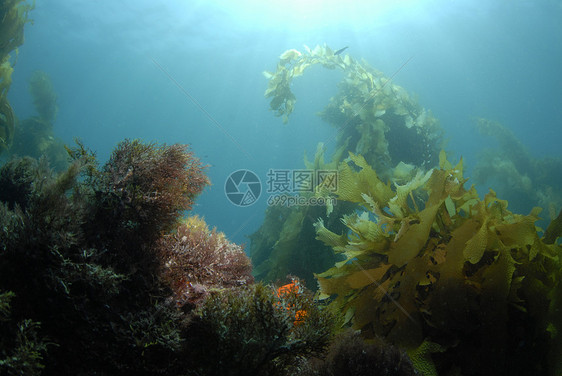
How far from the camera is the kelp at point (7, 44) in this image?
18.2ft

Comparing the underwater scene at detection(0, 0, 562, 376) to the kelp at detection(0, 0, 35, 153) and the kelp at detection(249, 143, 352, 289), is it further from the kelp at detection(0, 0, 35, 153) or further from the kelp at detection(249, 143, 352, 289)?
the kelp at detection(0, 0, 35, 153)

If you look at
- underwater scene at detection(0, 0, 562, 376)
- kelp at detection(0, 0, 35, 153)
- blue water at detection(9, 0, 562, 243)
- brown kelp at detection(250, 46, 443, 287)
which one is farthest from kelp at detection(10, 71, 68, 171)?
underwater scene at detection(0, 0, 562, 376)

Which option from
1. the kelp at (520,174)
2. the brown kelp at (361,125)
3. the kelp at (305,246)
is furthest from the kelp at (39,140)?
the kelp at (520,174)

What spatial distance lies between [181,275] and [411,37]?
32.6m

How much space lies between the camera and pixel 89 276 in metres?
1.42

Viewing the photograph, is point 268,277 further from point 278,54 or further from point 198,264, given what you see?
point 278,54

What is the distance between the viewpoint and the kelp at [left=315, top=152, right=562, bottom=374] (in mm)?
1479

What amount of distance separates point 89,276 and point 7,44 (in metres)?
7.24

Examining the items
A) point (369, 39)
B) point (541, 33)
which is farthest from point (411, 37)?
point (541, 33)

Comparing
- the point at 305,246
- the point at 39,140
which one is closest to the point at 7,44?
the point at 39,140

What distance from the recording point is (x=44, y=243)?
141 cm

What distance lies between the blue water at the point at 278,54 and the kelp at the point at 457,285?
57.0 inches

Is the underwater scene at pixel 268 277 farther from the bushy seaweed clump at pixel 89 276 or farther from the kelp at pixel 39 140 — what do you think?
the kelp at pixel 39 140

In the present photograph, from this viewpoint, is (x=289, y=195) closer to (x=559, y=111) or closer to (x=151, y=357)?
(x=151, y=357)
